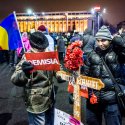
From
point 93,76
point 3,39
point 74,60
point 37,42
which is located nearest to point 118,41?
point 93,76

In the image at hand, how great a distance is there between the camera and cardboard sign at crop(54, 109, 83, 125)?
3461 millimetres

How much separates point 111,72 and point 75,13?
3402 inches

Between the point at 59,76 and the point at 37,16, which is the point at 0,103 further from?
the point at 37,16

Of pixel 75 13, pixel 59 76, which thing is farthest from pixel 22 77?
pixel 75 13

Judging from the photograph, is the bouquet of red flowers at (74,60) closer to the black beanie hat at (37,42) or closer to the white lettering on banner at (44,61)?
the white lettering on banner at (44,61)

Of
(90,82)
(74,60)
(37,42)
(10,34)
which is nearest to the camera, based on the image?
(90,82)

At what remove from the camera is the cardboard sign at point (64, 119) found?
3461 mm

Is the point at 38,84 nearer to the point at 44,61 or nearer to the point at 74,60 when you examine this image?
the point at 44,61

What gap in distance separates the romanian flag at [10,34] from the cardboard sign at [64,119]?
151cm

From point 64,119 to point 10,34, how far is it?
6.43 feet

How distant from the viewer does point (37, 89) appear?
12.8ft

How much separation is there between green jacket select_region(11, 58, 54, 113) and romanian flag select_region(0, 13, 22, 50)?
3.39 ft

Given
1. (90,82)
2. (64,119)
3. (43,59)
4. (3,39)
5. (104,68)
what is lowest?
(64,119)

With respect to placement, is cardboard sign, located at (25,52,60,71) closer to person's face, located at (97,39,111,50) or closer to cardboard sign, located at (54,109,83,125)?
cardboard sign, located at (54,109,83,125)
